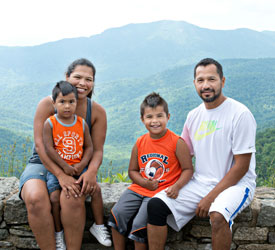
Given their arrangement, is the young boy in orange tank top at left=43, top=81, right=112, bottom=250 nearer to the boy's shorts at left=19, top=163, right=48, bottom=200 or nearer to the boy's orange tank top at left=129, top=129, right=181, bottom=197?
the boy's shorts at left=19, top=163, right=48, bottom=200

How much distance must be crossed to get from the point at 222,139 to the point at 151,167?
1.83 feet

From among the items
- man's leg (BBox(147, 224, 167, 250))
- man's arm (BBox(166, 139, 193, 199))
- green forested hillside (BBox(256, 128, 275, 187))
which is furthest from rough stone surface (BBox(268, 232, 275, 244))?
green forested hillside (BBox(256, 128, 275, 187))

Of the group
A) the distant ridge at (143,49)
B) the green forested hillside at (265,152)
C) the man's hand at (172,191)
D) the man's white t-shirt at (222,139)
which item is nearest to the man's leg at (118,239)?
the man's hand at (172,191)

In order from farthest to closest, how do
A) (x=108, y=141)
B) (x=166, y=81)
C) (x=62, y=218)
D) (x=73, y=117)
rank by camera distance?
(x=166, y=81) → (x=108, y=141) → (x=73, y=117) → (x=62, y=218)

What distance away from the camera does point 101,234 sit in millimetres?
2607

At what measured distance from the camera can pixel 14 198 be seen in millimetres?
2672

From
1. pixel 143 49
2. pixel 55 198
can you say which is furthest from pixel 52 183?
pixel 143 49

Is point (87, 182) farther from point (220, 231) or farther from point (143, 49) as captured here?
point (143, 49)

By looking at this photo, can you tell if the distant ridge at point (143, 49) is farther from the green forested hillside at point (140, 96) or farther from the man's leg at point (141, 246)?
the man's leg at point (141, 246)

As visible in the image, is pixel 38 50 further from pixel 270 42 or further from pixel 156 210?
pixel 156 210

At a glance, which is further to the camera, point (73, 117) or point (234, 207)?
point (73, 117)

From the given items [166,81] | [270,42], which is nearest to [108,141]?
[166,81]

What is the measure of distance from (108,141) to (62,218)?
32931 mm

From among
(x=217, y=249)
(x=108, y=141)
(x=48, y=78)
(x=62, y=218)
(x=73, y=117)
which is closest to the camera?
(x=217, y=249)
